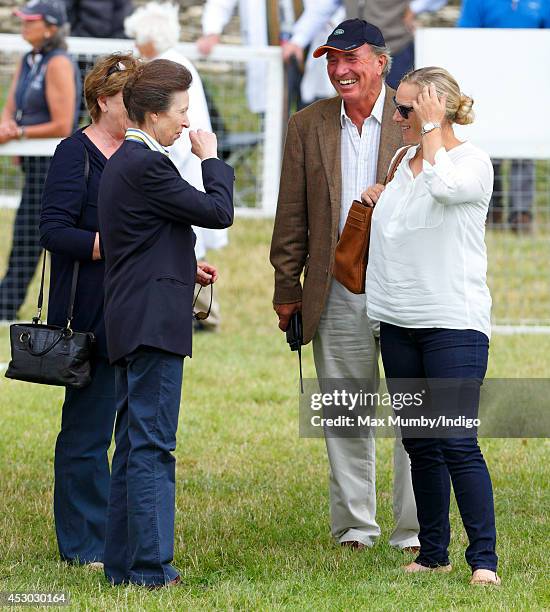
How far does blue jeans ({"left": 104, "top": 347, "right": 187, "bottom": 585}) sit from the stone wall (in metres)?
13.5

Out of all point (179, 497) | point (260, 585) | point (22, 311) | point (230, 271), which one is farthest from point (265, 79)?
point (260, 585)

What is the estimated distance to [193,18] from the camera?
18.6 metres

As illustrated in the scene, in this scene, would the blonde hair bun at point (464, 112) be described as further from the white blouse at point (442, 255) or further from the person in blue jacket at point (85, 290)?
the person in blue jacket at point (85, 290)

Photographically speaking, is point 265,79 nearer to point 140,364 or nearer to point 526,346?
A: point 526,346

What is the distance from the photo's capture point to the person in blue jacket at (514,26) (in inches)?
426

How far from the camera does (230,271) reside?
11484mm

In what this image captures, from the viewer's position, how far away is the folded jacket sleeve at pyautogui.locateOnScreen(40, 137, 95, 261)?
5.10 metres

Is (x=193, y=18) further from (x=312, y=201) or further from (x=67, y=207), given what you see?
(x=67, y=207)

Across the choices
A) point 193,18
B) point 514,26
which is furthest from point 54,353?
point 193,18

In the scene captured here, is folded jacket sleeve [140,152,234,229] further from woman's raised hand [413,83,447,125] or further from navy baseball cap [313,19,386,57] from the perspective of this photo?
navy baseball cap [313,19,386,57]

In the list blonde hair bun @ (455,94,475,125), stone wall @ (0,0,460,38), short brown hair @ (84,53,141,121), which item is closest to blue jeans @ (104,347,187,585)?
short brown hair @ (84,53,141,121)

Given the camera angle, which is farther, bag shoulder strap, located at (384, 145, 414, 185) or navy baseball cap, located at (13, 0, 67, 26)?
navy baseball cap, located at (13, 0, 67, 26)

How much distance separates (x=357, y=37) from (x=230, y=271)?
621 cm

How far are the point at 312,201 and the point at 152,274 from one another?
3.71ft
